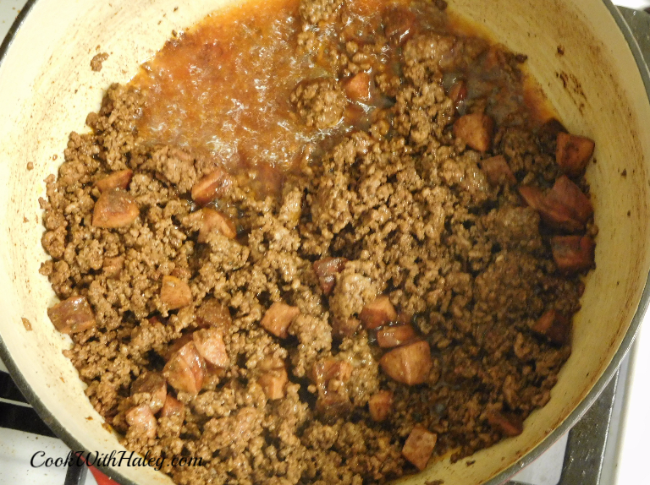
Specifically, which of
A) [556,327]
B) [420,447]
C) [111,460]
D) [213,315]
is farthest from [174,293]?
[556,327]

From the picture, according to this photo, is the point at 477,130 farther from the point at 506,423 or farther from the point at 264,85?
the point at 506,423

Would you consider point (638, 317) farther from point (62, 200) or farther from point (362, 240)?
point (62, 200)

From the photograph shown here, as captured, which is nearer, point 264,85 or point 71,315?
point 71,315

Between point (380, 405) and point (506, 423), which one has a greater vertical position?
point (506, 423)

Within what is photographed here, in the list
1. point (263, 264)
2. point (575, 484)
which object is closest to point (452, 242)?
point (263, 264)

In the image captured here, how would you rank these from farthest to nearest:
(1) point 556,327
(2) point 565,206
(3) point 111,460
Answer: (2) point 565,206
(1) point 556,327
(3) point 111,460

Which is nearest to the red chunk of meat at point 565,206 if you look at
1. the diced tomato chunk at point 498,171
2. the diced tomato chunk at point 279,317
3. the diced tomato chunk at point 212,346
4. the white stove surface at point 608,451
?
the diced tomato chunk at point 498,171
